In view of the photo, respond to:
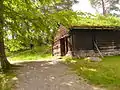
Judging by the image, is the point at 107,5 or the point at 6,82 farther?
the point at 107,5

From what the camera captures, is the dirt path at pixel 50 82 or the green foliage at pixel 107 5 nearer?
the dirt path at pixel 50 82

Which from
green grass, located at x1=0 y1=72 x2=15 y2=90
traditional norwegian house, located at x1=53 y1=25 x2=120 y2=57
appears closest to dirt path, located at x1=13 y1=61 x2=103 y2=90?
green grass, located at x1=0 y1=72 x2=15 y2=90

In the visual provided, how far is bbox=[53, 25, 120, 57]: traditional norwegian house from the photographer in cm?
2509

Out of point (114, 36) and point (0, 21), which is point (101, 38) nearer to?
point (114, 36)

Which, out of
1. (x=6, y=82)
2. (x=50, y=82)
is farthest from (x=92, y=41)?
(x=6, y=82)

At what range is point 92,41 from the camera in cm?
2586

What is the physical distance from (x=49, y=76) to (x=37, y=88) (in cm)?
312

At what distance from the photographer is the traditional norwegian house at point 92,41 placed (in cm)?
2509

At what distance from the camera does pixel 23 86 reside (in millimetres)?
12430

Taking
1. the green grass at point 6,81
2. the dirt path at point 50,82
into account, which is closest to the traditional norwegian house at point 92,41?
the dirt path at point 50,82

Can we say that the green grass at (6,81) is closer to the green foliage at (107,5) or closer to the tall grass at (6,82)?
the tall grass at (6,82)

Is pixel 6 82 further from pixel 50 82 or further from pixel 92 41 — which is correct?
pixel 92 41

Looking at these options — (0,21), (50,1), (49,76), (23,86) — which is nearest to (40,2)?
(50,1)

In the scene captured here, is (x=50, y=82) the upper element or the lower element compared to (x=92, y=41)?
lower
